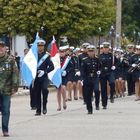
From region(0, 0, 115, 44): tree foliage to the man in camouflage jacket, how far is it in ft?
69.3

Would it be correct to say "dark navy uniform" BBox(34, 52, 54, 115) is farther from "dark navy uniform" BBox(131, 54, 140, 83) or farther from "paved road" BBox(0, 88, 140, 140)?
"dark navy uniform" BBox(131, 54, 140, 83)

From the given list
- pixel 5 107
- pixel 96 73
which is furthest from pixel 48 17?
pixel 5 107

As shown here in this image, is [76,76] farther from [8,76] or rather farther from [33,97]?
[8,76]

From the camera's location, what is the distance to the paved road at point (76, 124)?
15539 mm

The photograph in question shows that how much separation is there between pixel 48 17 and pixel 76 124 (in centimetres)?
1960

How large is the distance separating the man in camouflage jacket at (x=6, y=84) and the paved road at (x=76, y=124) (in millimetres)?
439

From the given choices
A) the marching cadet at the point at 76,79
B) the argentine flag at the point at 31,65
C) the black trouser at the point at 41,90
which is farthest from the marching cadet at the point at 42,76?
the marching cadet at the point at 76,79

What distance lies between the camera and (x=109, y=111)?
22.1 meters

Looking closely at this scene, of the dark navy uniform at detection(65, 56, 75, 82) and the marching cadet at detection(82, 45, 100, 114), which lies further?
the dark navy uniform at detection(65, 56, 75, 82)

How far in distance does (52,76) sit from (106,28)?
22066 millimetres

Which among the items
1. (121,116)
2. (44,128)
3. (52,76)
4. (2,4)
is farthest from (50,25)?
(44,128)

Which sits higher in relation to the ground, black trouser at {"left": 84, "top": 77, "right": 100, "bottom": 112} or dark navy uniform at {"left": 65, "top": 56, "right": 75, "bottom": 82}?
dark navy uniform at {"left": 65, "top": 56, "right": 75, "bottom": 82}

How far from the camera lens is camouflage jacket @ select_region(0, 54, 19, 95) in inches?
608

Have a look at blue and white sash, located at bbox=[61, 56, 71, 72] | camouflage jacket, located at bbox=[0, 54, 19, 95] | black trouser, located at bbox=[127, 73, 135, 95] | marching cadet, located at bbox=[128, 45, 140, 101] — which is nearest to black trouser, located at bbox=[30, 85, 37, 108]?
blue and white sash, located at bbox=[61, 56, 71, 72]
